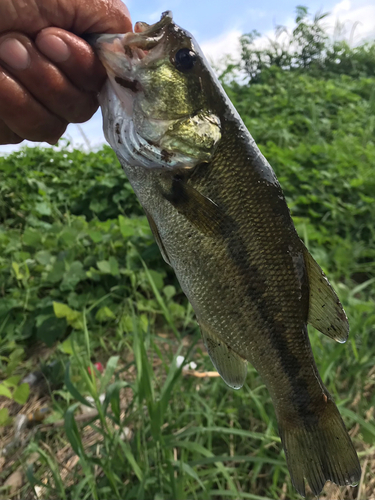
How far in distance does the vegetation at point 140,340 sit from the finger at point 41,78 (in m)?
1.10

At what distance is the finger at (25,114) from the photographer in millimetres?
1183

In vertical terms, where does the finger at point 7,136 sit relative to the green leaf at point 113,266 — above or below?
above

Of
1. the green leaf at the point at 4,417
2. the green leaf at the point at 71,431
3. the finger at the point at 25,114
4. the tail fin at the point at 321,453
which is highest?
the finger at the point at 25,114

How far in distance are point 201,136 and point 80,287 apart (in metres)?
2.21

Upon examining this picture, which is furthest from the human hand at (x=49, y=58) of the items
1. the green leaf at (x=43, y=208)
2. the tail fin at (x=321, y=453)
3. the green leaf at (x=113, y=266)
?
the green leaf at (x=43, y=208)

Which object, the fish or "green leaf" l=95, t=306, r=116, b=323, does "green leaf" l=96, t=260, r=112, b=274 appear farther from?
the fish

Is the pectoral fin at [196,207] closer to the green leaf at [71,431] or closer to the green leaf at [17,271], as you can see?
the green leaf at [71,431]

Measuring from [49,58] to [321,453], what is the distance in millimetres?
1528

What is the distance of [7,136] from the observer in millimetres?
1529

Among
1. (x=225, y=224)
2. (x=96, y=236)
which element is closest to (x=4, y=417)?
(x=96, y=236)

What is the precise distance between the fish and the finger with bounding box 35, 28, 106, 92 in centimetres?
4

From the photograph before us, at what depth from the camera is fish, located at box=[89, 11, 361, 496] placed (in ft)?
3.67

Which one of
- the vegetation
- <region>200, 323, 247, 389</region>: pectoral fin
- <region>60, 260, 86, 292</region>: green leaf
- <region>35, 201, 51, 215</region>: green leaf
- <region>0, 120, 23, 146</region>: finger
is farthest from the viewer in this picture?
<region>35, 201, 51, 215</region>: green leaf

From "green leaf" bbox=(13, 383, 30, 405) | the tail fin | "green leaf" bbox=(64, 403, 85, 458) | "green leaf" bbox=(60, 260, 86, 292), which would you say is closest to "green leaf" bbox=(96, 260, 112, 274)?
"green leaf" bbox=(60, 260, 86, 292)
